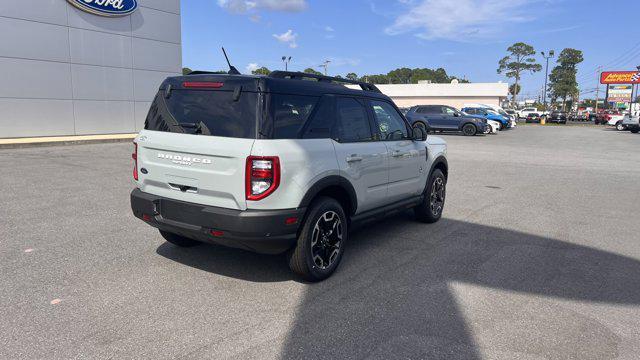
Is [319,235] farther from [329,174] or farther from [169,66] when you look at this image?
[169,66]

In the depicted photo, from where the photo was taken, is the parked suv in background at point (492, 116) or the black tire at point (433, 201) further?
the parked suv in background at point (492, 116)

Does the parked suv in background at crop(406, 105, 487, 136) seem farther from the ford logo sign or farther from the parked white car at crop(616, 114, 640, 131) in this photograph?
the parked white car at crop(616, 114, 640, 131)

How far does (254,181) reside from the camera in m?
3.70

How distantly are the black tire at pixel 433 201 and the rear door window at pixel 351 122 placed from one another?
68.5 inches

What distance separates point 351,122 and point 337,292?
176 centimetres

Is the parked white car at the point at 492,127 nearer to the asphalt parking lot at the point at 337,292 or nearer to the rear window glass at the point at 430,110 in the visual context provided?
the rear window glass at the point at 430,110

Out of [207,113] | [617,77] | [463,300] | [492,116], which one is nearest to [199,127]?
[207,113]

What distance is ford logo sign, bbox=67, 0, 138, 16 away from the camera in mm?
17703

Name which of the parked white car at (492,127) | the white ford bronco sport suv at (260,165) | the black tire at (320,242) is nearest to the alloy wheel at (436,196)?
the white ford bronco sport suv at (260,165)

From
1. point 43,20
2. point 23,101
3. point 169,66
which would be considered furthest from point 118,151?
point 169,66

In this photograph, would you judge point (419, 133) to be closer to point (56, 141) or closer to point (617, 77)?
point (56, 141)

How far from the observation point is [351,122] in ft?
15.7

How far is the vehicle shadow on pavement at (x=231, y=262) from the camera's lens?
4430 mm

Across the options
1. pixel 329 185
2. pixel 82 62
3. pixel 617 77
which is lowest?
pixel 329 185
